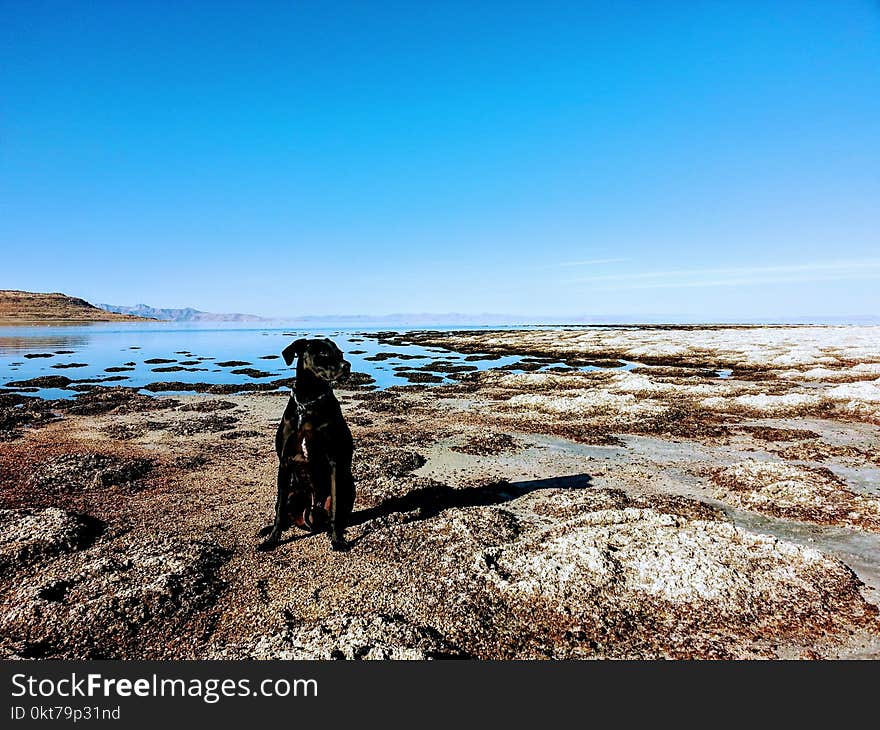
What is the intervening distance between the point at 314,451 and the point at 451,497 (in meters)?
4.17

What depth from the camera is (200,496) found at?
11141 millimetres

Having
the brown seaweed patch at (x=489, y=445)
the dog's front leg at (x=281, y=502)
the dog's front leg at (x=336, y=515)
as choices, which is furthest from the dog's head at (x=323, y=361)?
the brown seaweed patch at (x=489, y=445)

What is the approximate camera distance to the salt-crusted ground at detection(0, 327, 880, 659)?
19.1ft

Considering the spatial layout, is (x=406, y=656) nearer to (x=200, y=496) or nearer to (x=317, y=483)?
(x=317, y=483)

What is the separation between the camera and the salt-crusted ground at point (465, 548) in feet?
19.1

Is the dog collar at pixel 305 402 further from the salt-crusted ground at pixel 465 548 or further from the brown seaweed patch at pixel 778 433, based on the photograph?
the brown seaweed patch at pixel 778 433

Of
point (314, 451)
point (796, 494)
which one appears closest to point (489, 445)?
point (796, 494)

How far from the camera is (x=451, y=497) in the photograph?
438 inches

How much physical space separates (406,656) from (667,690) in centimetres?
273

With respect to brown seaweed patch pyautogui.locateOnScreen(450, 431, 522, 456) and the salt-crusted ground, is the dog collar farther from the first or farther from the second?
brown seaweed patch pyautogui.locateOnScreen(450, 431, 522, 456)

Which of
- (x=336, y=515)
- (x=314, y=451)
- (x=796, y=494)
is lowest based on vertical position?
(x=796, y=494)

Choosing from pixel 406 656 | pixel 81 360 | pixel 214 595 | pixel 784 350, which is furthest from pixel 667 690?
pixel 81 360

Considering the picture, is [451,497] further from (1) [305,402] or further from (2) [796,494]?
(2) [796,494]

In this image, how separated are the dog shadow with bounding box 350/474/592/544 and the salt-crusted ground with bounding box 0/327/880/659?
2.9 inches
